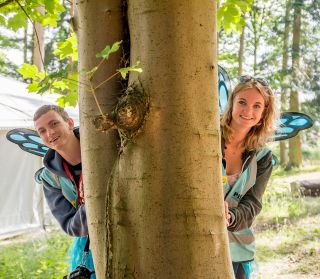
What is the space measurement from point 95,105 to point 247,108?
1.03 meters

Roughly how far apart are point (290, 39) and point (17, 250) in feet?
41.1

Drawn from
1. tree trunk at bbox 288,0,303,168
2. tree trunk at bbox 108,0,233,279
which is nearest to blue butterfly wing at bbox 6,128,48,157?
tree trunk at bbox 108,0,233,279

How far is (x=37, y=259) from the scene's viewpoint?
5848 millimetres

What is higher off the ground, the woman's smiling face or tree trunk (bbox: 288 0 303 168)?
tree trunk (bbox: 288 0 303 168)

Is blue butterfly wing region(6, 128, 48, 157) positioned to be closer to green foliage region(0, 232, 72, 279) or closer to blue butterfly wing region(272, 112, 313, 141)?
blue butterfly wing region(272, 112, 313, 141)

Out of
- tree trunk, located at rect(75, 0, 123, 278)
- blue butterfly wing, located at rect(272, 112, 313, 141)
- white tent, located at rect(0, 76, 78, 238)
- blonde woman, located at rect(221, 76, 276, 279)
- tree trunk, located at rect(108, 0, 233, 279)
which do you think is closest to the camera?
tree trunk, located at rect(108, 0, 233, 279)

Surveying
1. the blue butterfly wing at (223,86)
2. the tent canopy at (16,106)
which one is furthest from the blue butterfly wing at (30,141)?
the tent canopy at (16,106)

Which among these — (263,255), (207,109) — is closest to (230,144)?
(207,109)

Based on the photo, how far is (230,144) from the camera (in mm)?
2307

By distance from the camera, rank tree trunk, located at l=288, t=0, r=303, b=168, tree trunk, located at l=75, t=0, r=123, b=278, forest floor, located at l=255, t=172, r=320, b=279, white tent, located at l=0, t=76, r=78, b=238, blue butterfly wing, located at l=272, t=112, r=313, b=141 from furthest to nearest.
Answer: tree trunk, located at l=288, t=0, r=303, b=168 → white tent, located at l=0, t=76, r=78, b=238 → forest floor, located at l=255, t=172, r=320, b=279 → blue butterfly wing, located at l=272, t=112, r=313, b=141 → tree trunk, located at l=75, t=0, r=123, b=278

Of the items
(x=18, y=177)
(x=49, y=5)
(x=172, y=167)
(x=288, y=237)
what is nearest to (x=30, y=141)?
(x=49, y=5)

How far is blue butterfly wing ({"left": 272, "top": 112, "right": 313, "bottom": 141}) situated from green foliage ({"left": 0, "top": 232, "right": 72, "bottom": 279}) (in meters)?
2.72

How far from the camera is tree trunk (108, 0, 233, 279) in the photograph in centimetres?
130

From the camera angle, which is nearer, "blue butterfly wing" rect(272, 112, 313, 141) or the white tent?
"blue butterfly wing" rect(272, 112, 313, 141)
